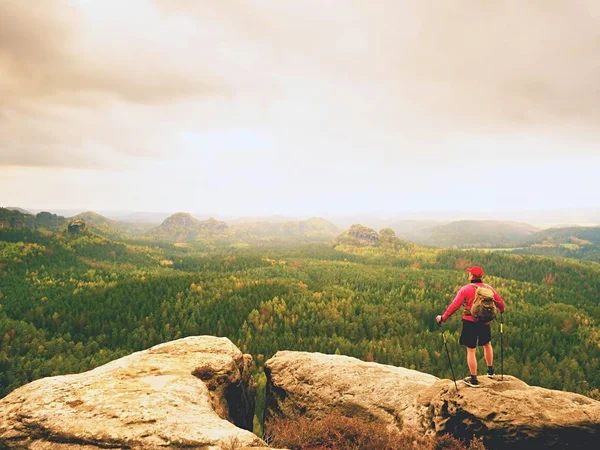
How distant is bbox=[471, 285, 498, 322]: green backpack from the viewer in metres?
16.3

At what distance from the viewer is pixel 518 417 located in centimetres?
1445

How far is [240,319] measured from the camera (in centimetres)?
9606

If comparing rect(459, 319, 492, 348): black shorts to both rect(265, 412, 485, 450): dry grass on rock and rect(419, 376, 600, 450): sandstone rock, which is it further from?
rect(265, 412, 485, 450): dry grass on rock

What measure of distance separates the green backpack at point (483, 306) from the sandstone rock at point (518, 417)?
12.8 feet

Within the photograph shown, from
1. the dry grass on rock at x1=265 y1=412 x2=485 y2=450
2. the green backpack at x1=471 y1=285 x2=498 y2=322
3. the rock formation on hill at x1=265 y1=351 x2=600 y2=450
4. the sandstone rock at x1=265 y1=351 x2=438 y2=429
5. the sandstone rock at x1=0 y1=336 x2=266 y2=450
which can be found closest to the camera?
the sandstone rock at x1=0 y1=336 x2=266 y2=450

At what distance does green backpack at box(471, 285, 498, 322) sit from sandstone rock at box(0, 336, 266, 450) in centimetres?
1249

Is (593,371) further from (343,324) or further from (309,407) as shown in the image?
(309,407)

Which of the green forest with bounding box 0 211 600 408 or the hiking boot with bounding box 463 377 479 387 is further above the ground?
the hiking boot with bounding box 463 377 479 387

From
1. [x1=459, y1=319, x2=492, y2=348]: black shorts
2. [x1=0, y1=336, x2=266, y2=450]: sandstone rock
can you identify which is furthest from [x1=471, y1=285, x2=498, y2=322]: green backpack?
[x1=0, y1=336, x2=266, y2=450]: sandstone rock

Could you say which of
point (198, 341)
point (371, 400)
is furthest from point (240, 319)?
point (371, 400)

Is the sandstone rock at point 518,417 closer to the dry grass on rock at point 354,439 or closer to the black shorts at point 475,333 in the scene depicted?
the dry grass on rock at point 354,439

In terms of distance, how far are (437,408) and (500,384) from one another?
381 cm

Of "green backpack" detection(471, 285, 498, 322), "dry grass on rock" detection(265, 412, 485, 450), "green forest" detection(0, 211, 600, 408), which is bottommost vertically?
"green forest" detection(0, 211, 600, 408)

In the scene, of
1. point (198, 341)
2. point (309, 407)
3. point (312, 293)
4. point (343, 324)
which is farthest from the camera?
point (312, 293)
